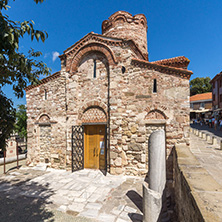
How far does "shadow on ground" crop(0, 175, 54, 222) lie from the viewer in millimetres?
3877

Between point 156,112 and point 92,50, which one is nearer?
point 156,112

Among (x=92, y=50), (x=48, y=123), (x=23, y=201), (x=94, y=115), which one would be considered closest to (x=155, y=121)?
(x=94, y=115)

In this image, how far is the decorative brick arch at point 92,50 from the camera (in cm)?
675

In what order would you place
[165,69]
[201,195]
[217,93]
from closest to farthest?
[201,195] < [165,69] < [217,93]

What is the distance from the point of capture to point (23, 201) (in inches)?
183

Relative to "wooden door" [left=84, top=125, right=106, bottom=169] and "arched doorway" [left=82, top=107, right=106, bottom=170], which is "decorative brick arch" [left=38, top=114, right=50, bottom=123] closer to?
"arched doorway" [left=82, top=107, right=106, bottom=170]

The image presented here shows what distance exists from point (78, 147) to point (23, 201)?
3.07m

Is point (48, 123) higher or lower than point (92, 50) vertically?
lower

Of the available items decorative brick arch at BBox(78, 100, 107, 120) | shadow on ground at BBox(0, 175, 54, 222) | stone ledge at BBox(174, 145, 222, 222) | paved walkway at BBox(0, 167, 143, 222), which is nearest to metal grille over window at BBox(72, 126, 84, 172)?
paved walkway at BBox(0, 167, 143, 222)

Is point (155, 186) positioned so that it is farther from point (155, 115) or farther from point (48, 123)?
point (48, 123)

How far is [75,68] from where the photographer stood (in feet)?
25.0

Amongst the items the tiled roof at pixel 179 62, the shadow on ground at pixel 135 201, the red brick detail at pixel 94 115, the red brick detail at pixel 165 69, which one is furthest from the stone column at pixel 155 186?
the tiled roof at pixel 179 62

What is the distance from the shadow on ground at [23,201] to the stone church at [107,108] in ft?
6.27

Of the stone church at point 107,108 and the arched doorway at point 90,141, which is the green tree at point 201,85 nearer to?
the stone church at point 107,108
